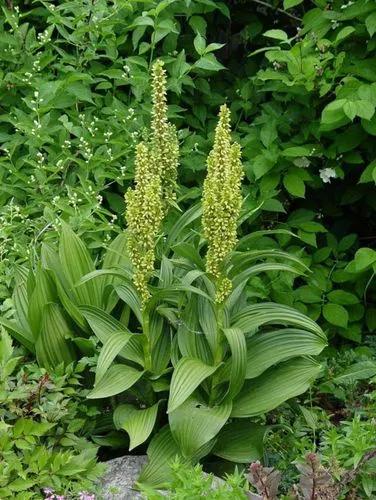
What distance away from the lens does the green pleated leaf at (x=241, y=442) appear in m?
3.93

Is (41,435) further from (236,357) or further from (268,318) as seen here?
(268,318)

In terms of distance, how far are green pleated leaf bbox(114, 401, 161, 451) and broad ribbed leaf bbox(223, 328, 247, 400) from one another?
1.14ft

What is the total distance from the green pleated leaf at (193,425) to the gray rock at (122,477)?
0.23 m

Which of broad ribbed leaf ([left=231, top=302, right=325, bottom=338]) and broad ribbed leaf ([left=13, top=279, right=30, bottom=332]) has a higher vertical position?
broad ribbed leaf ([left=13, top=279, right=30, bottom=332])

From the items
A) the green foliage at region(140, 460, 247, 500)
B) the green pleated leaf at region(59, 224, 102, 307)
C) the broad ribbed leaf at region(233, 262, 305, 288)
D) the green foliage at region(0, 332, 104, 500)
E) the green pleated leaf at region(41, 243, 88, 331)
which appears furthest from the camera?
the green pleated leaf at region(59, 224, 102, 307)

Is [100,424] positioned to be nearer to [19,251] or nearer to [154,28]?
[19,251]

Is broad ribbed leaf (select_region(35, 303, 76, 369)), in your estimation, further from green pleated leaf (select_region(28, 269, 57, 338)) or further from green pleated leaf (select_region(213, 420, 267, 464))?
green pleated leaf (select_region(213, 420, 267, 464))

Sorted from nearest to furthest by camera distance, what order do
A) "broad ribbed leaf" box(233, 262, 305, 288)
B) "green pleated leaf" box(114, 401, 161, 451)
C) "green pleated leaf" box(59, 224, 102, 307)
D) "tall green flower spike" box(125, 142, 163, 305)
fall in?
"tall green flower spike" box(125, 142, 163, 305) → "green pleated leaf" box(114, 401, 161, 451) → "broad ribbed leaf" box(233, 262, 305, 288) → "green pleated leaf" box(59, 224, 102, 307)

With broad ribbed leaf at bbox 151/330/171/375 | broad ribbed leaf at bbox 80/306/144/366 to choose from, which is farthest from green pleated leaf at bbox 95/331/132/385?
broad ribbed leaf at bbox 151/330/171/375

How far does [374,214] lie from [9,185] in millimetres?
2263

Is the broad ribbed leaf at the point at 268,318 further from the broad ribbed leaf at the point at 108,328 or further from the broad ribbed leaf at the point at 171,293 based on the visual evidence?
the broad ribbed leaf at the point at 108,328

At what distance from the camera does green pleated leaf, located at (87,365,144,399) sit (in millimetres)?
3836

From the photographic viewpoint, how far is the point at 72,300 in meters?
4.27

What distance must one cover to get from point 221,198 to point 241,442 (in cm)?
110
